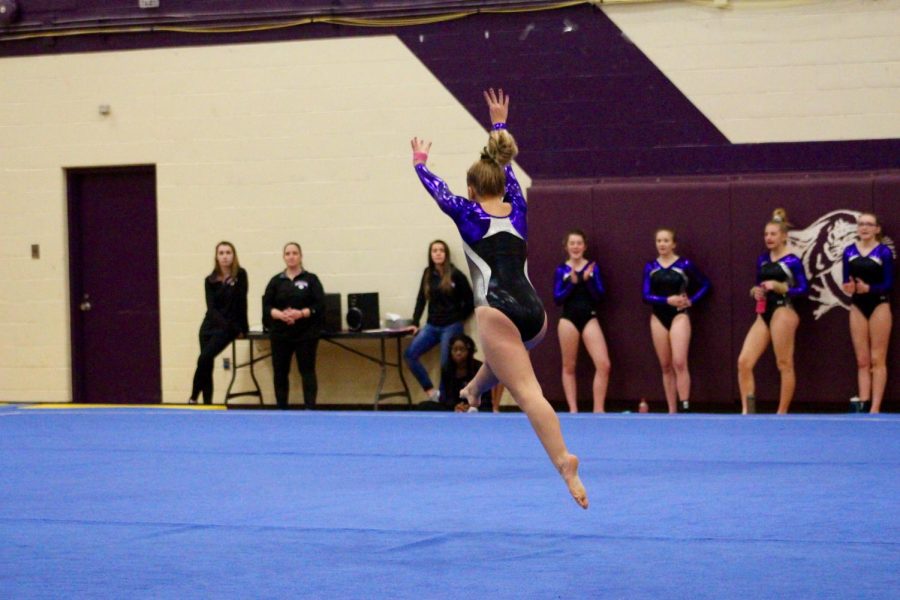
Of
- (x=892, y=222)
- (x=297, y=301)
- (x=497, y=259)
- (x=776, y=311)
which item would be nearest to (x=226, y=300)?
(x=297, y=301)

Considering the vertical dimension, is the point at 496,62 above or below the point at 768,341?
above

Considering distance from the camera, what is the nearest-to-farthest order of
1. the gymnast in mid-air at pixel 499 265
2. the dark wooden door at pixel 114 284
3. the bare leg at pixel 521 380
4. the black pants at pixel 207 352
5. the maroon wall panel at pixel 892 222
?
the bare leg at pixel 521 380, the gymnast in mid-air at pixel 499 265, the maroon wall panel at pixel 892 222, the black pants at pixel 207 352, the dark wooden door at pixel 114 284

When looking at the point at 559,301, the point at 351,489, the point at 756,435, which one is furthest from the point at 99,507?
the point at 559,301

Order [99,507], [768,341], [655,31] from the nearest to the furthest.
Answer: [99,507], [768,341], [655,31]

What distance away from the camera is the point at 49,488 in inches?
294

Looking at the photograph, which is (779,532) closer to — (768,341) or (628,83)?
(768,341)

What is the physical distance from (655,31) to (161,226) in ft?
17.7

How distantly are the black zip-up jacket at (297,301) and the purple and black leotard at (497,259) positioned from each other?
6.99 m

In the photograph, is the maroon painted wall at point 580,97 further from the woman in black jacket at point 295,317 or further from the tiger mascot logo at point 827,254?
the woman in black jacket at point 295,317

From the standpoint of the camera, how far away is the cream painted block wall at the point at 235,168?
13.2m

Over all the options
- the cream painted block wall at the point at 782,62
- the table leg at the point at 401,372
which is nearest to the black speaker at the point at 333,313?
the table leg at the point at 401,372

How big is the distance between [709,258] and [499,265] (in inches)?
267

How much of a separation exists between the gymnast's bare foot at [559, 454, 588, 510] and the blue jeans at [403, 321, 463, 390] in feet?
23.7

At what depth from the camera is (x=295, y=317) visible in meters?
12.6
